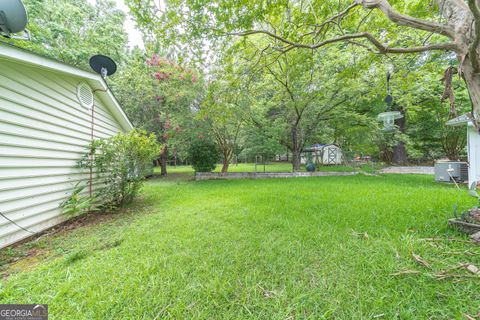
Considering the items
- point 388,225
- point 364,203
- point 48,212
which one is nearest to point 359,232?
point 388,225

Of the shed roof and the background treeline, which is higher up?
the background treeline

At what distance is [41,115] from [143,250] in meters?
3.05

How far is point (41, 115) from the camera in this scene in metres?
3.04

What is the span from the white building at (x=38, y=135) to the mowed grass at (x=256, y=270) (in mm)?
629

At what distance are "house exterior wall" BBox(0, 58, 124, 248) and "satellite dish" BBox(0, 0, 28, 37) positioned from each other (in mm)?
596

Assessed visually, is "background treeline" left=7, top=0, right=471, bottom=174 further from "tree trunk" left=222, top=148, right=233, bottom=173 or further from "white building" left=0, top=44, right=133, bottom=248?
"white building" left=0, top=44, right=133, bottom=248

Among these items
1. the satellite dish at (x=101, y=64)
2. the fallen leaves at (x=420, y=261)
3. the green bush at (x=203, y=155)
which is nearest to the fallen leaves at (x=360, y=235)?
the fallen leaves at (x=420, y=261)

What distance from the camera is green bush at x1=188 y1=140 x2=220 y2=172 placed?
9.02 metres

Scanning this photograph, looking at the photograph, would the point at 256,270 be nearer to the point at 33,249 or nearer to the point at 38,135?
the point at 33,249

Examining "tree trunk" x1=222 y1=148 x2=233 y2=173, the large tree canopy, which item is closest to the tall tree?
"tree trunk" x1=222 y1=148 x2=233 y2=173

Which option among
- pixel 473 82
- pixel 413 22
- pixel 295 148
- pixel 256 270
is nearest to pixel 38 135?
pixel 256 270

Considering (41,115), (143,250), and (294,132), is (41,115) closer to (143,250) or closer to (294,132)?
(143,250)

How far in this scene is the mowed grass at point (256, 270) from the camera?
1.36 meters

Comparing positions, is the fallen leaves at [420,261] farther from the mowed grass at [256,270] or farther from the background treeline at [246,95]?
the background treeline at [246,95]
